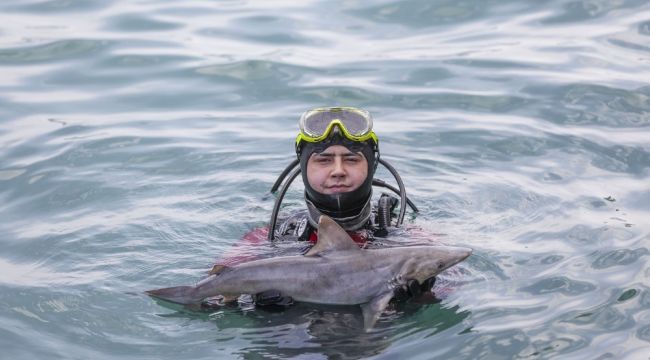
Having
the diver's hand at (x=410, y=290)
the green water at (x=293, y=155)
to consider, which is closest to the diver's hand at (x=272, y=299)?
the green water at (x=293, y=155)

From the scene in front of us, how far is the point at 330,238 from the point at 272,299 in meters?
0.57

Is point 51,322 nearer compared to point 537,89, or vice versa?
point 51,322

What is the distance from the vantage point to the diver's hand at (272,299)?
7039 mm

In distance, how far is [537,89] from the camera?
1320 cm

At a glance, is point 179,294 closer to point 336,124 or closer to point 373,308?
point 373,308

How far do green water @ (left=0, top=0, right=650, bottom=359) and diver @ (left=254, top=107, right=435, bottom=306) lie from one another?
15.8 inches

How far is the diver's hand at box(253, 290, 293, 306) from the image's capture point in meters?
7.04

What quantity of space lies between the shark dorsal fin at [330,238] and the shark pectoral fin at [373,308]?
39cm

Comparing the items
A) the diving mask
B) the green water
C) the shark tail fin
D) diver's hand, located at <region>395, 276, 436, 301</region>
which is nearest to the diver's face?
the diving mask

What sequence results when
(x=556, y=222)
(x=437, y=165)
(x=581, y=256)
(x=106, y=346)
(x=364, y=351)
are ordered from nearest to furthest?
(x=364, y=351) < (x=106, y=346) < (x=581, y=256) < (x=556, y=222) < (x=437, y=165)

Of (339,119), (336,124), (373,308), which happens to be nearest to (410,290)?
(373,308)

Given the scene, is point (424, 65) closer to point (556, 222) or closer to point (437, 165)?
point (437, 165)

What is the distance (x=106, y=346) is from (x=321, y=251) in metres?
1.67

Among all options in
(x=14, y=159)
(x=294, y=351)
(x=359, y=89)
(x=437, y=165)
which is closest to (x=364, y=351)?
(x=294, y=351)
